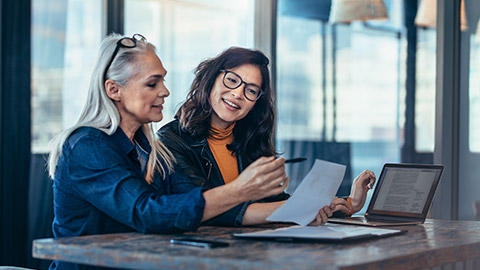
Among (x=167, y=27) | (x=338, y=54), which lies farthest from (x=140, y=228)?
(x=167, y=27)

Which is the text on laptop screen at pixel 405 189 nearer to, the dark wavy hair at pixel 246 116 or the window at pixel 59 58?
the dark wavy hair at pixel 246 116

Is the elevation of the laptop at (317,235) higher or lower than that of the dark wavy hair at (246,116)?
lower

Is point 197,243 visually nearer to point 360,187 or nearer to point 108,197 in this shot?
point 108,197

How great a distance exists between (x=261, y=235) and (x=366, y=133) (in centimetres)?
234

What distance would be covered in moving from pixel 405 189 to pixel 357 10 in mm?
1848

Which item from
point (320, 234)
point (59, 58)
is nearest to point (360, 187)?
point (320, 234)

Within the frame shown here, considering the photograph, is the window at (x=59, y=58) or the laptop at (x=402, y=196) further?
the window at (x=59, y=58)

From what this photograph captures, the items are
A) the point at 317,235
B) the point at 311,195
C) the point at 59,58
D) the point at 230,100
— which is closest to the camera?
the point at 317,235

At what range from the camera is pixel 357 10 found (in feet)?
12.5

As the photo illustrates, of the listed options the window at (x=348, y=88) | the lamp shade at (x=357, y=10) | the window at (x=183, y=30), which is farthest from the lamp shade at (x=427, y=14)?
the window at (x=183, y=30)

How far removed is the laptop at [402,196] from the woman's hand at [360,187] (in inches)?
3.2

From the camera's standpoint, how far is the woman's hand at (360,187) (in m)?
2.38

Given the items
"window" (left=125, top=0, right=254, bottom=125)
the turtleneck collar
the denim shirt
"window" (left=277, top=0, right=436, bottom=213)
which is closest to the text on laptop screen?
the turtleneck collar

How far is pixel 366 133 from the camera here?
12.7 feet
